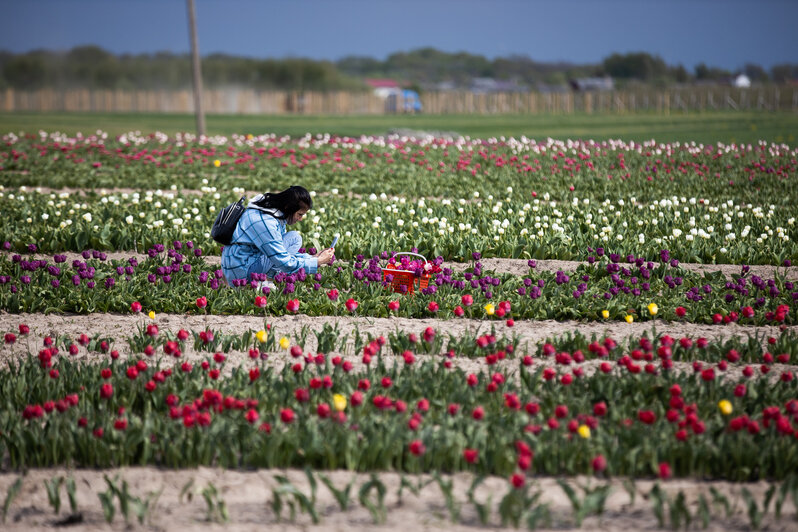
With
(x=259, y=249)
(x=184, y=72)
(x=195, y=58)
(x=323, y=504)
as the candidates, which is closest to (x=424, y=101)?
(x=184, y=72)

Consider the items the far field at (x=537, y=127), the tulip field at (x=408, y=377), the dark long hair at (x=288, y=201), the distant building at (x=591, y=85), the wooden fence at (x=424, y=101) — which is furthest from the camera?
the distant building at (x=591, y=85)

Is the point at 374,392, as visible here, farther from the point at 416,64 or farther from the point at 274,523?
the point at 416,64

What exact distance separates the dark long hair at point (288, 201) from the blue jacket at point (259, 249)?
0.18ft

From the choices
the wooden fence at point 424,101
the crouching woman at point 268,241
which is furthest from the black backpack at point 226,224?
the wooden fence at point 424,101

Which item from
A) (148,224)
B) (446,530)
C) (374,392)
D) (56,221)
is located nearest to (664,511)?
(446,530)

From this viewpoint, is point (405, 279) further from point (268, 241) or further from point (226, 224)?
point (226, 224)

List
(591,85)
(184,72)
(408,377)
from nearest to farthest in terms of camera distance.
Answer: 1. (408,377)
2. (184,72)
3. (591,85)

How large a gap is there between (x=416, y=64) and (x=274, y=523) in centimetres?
16916

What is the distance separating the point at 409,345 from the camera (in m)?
5.64

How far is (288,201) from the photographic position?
680cm

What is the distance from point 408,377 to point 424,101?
4931cm

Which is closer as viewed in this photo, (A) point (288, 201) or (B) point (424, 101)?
(A) point (288, 201)

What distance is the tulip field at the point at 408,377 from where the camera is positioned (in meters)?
3.76

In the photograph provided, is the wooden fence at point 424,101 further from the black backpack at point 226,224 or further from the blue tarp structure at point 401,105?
the black backpack at point 226,224
